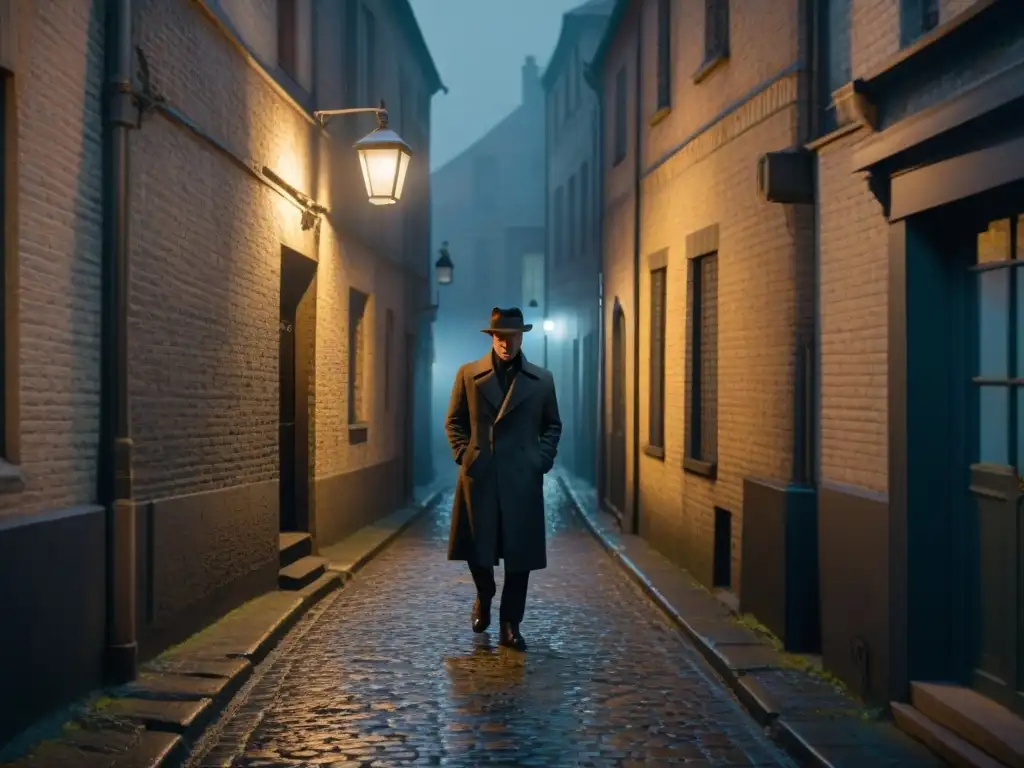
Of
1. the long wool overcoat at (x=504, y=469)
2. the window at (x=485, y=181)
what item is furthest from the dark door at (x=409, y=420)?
the window at (x=485, y=181)

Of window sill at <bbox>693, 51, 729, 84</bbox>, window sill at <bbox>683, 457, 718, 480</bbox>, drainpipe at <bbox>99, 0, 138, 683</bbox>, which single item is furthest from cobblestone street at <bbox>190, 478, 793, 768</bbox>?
window sill at <bbox>693, 51, 729, 84</bbox>

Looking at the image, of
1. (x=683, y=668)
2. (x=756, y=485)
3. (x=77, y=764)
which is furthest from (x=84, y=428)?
(x=756, y=485)

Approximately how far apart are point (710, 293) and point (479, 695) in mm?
5240

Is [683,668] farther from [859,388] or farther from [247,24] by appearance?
[247,24]

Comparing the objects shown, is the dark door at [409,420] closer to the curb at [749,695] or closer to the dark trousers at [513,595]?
the curb at [749,695]

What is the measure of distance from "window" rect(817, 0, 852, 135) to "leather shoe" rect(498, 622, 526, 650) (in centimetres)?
375

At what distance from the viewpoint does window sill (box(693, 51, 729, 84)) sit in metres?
10.5

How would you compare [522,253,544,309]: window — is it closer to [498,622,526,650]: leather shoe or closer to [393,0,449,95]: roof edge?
[393,0,449,95]: roof edge

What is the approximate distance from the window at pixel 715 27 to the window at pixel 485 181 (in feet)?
109

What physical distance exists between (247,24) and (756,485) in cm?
548

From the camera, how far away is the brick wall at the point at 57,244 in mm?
5953

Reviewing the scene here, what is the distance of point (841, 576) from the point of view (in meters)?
6.89

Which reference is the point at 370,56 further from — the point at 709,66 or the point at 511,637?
the point at 511,637

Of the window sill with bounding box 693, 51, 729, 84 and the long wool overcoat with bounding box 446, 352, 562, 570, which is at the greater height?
the window sill with bounding box 693, 51, 729, 84
